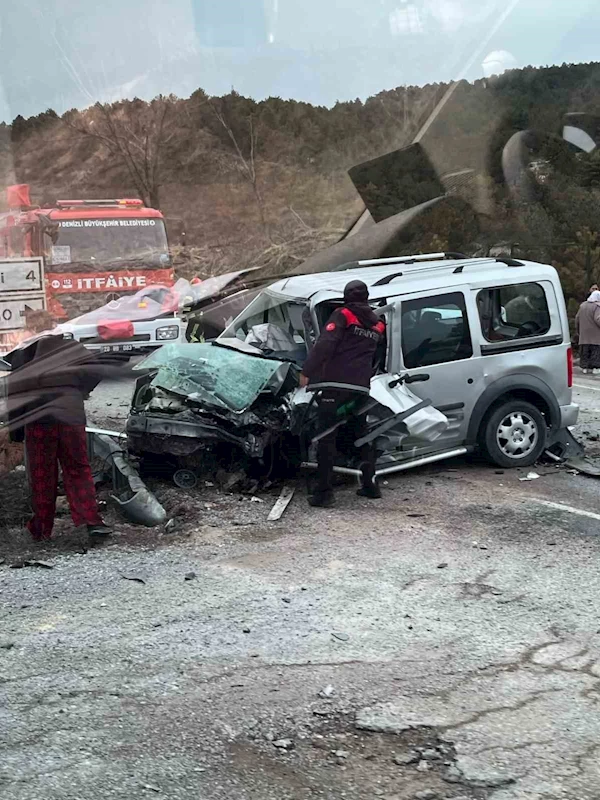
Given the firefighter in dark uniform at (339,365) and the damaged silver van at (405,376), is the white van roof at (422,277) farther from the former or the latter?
the firefighter in dark uniform at (339,365)

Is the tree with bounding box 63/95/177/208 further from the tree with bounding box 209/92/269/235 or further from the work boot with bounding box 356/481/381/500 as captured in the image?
the work boot with bounding box 356/481/381/500

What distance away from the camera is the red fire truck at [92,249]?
2834 millimetres

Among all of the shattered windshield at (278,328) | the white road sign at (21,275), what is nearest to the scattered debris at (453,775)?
the white road sign at (21,275)

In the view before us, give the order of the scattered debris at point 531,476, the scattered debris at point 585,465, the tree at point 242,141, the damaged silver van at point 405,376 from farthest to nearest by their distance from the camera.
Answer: the scattered debris at point 585,465
the scattered debris at point 531,476
the damaged silver van at point 405,376
the tree at point 242,141

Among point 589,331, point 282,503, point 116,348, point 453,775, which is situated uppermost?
point 116,348

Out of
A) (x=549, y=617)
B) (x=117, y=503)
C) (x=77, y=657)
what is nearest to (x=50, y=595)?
(x=77, y=657)

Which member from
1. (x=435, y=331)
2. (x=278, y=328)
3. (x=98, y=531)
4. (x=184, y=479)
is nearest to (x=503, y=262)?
(x=435, y=331)

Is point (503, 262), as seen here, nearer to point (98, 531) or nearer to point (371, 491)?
point (371, 491)

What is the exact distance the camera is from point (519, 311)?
7219mm

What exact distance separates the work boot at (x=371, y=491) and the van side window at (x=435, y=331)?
3.09 ft

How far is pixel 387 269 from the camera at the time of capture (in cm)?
709

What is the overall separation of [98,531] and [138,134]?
120 inches

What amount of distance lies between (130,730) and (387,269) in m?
4.64

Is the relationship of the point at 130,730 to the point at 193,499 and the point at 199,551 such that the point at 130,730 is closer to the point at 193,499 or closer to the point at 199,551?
the point at 199,551
